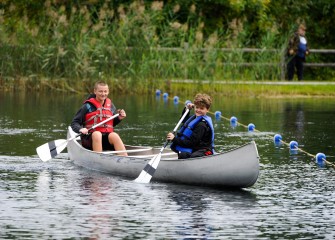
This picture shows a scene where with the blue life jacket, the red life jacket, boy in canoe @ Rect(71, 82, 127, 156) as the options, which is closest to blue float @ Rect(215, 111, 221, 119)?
boy in canoe @ Rect(71, 82, 127, 156)

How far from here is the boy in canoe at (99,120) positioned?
2069 cm

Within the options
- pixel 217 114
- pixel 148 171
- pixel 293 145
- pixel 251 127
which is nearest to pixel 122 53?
pixel 217 114

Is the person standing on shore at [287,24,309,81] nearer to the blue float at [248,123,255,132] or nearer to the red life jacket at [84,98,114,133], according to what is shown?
the blue float at [248,123,255,132]

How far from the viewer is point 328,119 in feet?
98.8

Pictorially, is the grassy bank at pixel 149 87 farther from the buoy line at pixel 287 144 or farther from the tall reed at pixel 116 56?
the buoy line at pixel 287 144

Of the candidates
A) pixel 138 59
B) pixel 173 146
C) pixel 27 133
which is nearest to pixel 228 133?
pixel 27 133

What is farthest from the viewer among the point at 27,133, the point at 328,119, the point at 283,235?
the point at 328,119

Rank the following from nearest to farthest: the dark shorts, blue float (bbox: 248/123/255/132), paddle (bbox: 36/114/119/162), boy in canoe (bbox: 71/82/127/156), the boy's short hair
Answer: the boy's short hair, boy in canoe (bbox: 71/82/127/156), the dark shorts, paddle (bbox: 36/114/119/162), blue float (bbox: 248/123/255/132)

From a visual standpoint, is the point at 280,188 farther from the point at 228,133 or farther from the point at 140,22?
the point at 140,22

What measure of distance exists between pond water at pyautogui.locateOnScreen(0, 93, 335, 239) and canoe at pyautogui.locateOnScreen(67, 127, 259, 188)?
14cm

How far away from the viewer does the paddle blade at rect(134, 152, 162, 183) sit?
735 inches

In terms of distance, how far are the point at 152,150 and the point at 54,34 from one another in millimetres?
16357

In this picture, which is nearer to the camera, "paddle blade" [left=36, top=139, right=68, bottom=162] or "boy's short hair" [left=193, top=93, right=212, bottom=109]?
"boy's short hair" [left=193, top=93, right=212, bottom=109]

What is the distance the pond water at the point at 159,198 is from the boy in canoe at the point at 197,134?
58cm
